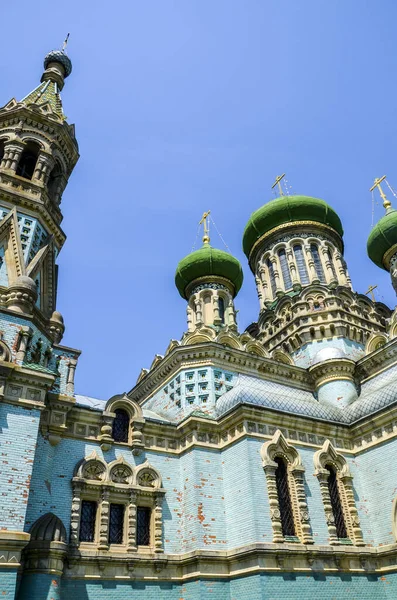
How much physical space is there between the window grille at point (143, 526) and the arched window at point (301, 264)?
11.4 m

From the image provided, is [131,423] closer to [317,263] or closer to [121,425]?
[121,425]

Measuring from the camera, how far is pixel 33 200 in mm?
11977

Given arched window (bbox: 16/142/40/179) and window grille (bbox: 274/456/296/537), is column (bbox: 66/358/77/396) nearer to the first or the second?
window grille (bbox: 274/456/296/537)

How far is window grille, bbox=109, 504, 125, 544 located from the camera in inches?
378

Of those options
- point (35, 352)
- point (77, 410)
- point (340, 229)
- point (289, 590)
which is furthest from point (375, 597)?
point (340, 229)

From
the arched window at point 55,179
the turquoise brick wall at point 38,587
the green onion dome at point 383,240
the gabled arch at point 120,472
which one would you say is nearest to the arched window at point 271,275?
the green onion dome at point 383,240

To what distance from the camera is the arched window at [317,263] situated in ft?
62.5

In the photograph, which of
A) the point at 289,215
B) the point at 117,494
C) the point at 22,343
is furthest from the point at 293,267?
the point at 22,343

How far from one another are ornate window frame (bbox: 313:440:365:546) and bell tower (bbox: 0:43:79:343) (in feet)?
22.4

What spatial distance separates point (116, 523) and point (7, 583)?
2.81m

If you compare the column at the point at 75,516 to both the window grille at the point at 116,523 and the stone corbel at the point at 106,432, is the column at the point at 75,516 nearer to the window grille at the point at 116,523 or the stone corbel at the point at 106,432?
the window grille at the point at 116,523

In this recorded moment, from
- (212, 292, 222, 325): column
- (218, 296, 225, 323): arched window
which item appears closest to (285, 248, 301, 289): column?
(218, 296, 225, 323): arched window

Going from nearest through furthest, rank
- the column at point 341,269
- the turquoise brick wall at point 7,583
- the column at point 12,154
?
the turquoise brick wall at point 7,583, the column at point 12,154, the column at point 341,269

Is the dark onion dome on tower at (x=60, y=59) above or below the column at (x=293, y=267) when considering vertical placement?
above
